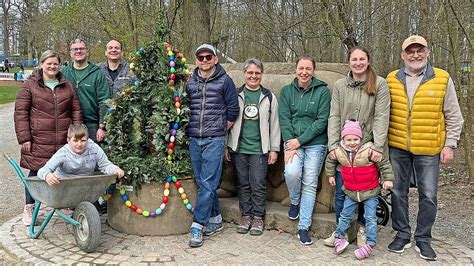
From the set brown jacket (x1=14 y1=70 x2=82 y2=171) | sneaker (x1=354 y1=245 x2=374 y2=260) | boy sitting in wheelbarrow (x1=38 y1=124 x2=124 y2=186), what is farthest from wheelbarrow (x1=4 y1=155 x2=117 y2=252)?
sneaker (x1=354 y1=245 x2=374 y2=260)

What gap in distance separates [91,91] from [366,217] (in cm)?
325

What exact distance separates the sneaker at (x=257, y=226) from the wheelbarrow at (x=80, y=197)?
5.11 ft

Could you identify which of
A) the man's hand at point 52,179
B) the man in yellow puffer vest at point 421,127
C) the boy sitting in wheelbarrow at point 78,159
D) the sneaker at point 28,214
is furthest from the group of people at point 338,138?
the sneaker at point 28,214

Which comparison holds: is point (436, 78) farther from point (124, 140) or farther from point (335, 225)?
point (124, 140)

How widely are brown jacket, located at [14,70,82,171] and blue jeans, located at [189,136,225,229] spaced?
144 centimetres

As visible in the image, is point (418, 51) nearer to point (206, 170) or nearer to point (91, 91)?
point (206, 170)

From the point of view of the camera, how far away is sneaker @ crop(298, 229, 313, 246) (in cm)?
509

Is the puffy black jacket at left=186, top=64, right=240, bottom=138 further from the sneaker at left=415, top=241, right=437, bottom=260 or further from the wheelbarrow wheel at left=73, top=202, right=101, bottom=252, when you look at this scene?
the sneaker at left=415, top=241, right=437, bottom=260

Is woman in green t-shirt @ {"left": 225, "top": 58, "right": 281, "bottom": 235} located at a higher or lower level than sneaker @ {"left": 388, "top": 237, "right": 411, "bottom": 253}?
higher

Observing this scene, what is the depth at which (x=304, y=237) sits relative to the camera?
16.8ft

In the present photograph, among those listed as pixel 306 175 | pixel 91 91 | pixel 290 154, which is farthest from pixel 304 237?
pixel 91 91

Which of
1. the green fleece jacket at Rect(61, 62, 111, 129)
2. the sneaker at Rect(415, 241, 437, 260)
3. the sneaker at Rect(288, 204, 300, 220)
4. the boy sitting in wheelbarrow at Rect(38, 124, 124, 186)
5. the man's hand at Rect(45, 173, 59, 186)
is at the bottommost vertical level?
the sneaker at Rect(415, 241, 437, 260)

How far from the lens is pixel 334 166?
4.89 meters

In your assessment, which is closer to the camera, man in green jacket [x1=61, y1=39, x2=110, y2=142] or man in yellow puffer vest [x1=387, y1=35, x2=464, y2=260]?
man in yellow puffer vest [x1=387, y1=35, x2=464, y2=260]
